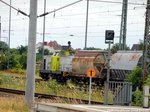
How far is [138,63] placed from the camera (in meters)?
36.9

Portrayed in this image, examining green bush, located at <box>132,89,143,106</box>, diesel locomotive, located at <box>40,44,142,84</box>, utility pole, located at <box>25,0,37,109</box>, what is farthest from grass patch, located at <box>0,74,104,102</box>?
utility pole, located at <box>25,0,37,109</box>

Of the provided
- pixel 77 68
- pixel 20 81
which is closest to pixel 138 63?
pixel 77 68

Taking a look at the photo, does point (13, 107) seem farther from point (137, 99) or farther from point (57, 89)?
point (57, 89)

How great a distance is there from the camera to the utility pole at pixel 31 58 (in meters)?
16.3

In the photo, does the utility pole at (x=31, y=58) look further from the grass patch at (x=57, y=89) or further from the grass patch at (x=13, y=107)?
the grass patch at (x=57, y=89)

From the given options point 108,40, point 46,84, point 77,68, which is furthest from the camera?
point 77,68

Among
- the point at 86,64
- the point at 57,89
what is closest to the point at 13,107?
the point at 57,89

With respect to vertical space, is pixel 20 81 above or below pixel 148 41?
below

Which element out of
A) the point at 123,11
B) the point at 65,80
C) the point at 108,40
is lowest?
the point at 65,80

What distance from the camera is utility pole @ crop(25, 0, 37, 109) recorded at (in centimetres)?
1628

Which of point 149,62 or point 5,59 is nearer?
point 149,62

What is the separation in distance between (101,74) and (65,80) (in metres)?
5.66

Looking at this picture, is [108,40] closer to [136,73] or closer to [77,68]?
[136,73]

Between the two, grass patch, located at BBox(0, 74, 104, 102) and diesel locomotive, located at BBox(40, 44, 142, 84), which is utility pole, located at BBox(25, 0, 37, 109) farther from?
diesel locomotive, located at BBox(40, 44, 142, 84)
